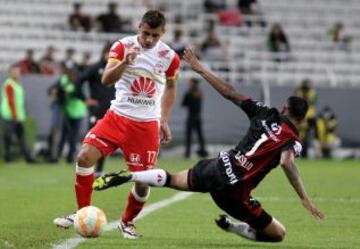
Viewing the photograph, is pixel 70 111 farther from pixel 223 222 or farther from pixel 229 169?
pixel 229 169

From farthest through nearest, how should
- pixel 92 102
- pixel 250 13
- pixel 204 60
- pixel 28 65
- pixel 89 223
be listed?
pixel 250 13 → pixel 204 60 → pixel 28 65 → pixel 92 102 → pixel 89 223

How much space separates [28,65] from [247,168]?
21129 millimetres

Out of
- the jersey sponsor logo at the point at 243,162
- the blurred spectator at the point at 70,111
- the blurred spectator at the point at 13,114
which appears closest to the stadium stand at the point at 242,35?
the blurred spectator at the point at 70,111

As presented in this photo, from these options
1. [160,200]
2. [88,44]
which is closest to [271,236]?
[160,200]

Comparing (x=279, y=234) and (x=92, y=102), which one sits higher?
(x=279, y=234)

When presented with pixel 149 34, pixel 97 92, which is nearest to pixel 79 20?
pixel 97 92

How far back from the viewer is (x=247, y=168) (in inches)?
412

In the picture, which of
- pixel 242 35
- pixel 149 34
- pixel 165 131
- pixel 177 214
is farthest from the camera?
pixel 242 35

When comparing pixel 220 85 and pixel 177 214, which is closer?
pixel 220 85

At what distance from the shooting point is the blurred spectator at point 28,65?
30836 millimetres

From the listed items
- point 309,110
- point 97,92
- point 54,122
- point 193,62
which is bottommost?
point 309,110

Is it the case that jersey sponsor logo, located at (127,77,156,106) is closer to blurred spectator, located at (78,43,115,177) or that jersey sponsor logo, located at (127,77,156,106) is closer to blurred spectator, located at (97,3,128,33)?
blurred spectator, located at (78,43,115,177)

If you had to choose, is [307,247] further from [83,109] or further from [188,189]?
[83,109]

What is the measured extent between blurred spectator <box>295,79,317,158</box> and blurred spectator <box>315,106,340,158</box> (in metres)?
0.20
